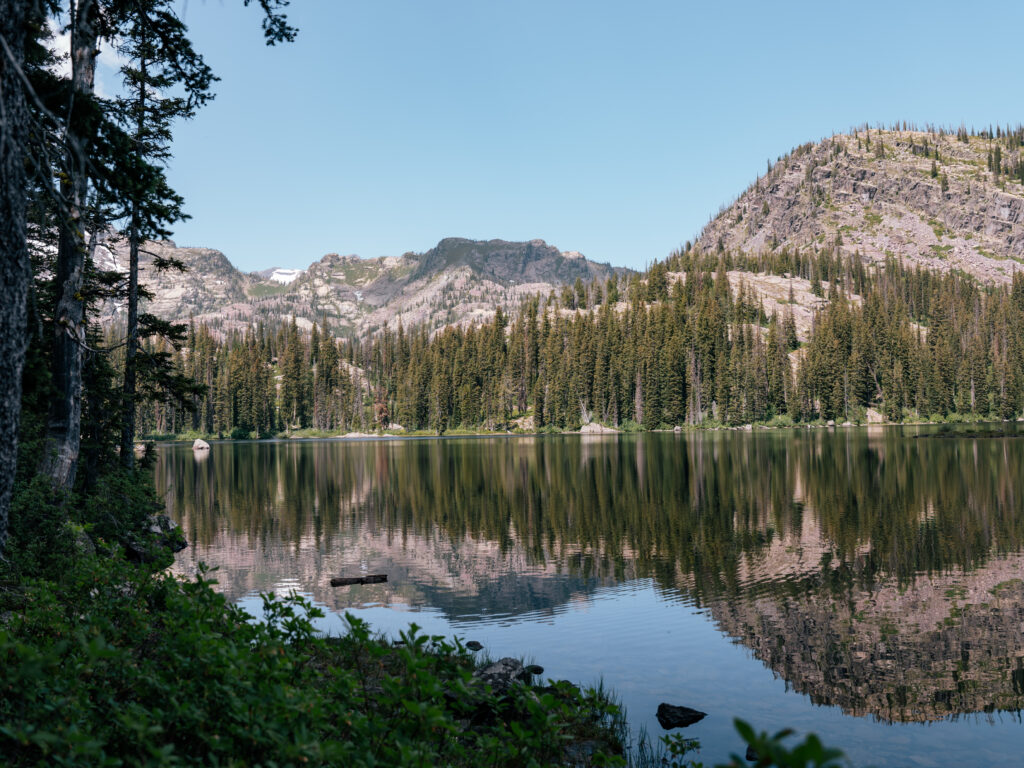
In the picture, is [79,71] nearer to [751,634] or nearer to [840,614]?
[751,634]

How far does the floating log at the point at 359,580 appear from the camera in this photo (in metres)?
25.2

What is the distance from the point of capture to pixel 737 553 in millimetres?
27656

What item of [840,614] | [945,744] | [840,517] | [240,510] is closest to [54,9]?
[945,744]

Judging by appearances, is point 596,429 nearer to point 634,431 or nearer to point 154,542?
point 634,431

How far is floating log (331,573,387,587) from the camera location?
2523 cm

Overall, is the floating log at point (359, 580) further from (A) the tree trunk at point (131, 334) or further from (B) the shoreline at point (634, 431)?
(B) the shoreline at point (634, 431)

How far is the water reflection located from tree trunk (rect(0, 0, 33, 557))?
14.5 meters

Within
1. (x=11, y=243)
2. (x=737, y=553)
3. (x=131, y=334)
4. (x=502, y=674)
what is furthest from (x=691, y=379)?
(x=11, y=243)

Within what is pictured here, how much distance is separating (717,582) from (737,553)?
14.9 feet

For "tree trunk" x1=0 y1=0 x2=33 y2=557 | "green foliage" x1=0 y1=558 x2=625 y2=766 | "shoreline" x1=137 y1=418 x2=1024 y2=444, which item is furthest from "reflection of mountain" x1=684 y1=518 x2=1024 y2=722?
"shoreline" x1=137 y1=418 x2=1024 y2=444

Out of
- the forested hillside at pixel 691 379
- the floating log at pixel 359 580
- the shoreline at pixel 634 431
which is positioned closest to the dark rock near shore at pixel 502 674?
the floating log at pixel 359 580

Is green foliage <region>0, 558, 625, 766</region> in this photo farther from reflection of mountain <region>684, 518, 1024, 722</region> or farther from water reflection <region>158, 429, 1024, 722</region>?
water reflection <region>158, 429, 1024, 722</region>

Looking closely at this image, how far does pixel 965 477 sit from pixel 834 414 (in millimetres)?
131189

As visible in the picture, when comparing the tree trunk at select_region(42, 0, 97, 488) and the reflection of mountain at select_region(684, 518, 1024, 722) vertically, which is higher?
the tree trunk at select_region(42, 0, 97, 488)
